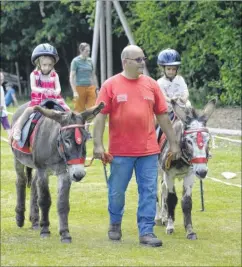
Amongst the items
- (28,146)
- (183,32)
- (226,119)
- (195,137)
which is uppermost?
(183,32)

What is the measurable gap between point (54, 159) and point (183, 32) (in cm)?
1750

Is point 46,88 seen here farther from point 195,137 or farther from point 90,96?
point 90,96

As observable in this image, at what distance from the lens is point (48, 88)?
1038 centimetres

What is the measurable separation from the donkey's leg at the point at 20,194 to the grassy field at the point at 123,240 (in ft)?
0.49

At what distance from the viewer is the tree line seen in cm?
2461

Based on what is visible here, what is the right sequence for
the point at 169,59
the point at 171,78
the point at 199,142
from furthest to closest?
the point at 171,78, the point at 169,59, the point at 199,142

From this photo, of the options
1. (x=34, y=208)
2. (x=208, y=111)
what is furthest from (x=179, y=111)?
(x=34, y=208)

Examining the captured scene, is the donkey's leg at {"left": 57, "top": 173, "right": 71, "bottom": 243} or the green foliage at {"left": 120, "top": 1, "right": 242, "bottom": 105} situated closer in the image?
the donkey's leg at {"left": 57, "top": 173, "right": 71, "bottom": 243}

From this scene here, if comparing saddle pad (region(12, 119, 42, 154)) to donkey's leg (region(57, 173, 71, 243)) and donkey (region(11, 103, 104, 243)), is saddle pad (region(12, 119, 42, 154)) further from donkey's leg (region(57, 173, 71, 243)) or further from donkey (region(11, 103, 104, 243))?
donkey's leg (region(57, 173, 71, 243))

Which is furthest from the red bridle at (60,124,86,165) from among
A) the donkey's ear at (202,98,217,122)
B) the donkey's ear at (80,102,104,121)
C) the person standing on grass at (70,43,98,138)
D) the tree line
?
the tree line

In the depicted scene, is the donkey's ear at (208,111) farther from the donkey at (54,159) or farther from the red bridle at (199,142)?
the donkey at (54,159)

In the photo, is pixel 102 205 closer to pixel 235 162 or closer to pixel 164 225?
pixel 164 225

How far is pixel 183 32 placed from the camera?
2717 centimetres

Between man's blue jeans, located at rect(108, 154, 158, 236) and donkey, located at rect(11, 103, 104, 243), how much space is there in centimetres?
49
